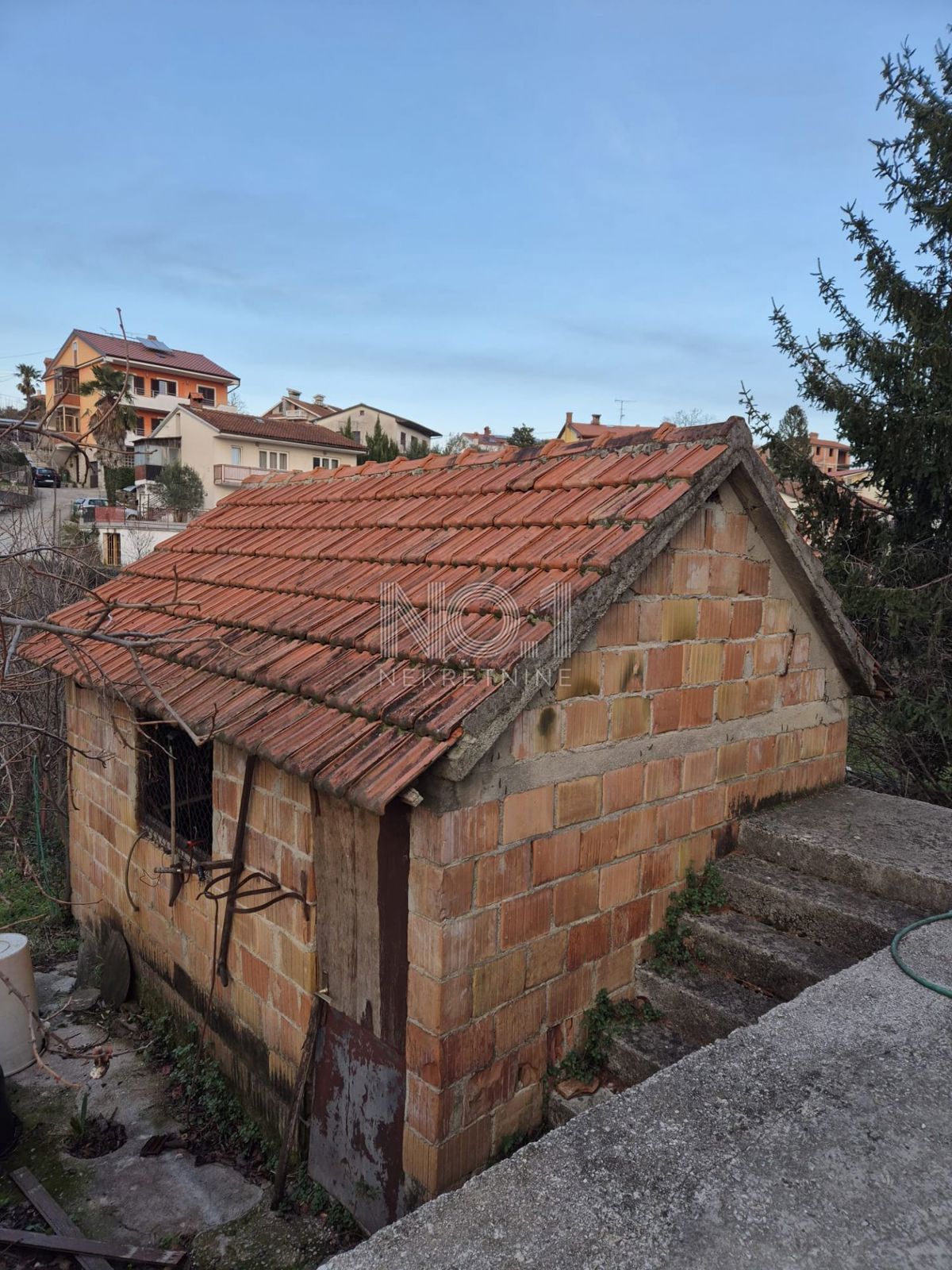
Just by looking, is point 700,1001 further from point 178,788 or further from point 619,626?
point 178,788

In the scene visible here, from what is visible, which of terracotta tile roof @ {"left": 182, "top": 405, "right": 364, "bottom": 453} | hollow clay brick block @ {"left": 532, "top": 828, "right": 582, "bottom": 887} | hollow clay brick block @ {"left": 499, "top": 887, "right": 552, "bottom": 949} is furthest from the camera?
terracotta tile roof @ {"left": 182, "top": 405, "right": 364, "bottom": 453}

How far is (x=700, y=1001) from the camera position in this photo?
377cm

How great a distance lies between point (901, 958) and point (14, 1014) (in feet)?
18.5

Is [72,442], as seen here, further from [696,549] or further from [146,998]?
[146,998]

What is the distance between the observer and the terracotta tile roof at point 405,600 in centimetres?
310

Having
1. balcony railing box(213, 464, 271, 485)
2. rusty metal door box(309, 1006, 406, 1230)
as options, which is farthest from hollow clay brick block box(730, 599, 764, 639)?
balcony railing box(213, 464, 271, 485)

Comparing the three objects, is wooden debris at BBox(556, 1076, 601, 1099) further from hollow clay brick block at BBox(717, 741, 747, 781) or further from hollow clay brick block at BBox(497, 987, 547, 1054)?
hollow clay brick block at BBox(717, 741, 747, 781)

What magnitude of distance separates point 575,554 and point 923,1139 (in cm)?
243

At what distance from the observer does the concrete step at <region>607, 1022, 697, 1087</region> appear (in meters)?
3.63

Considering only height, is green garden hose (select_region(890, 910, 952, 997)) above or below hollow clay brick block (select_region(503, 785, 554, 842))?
below

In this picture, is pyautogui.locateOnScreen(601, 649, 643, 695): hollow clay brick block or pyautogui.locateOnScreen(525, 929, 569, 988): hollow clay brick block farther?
pyautogui.locateOnScreen(601, 649, 643, 695): hollow clay brick block

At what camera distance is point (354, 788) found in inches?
113

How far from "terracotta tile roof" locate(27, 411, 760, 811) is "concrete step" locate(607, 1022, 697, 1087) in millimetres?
1937

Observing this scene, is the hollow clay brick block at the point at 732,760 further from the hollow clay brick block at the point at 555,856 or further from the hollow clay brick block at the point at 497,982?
the hollow clay brick block at the point at 497,982
